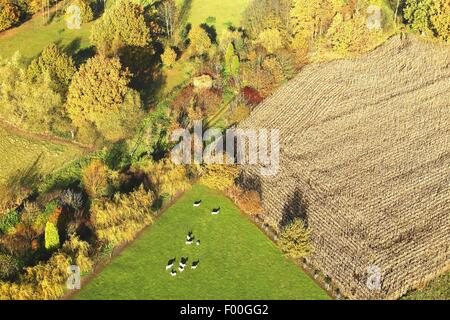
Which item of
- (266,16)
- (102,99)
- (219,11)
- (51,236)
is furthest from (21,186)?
(219,11)

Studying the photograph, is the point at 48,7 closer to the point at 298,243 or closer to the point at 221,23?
the point at 221,23

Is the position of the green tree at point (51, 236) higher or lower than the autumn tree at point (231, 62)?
lower

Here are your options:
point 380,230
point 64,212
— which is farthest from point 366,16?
point 64,212

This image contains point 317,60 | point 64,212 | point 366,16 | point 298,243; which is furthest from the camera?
point 366,16

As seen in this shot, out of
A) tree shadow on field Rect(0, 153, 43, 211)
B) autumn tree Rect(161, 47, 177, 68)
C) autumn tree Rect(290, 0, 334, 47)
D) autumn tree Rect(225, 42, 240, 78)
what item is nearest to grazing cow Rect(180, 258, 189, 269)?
tree shadow on field Rect(0, 153, 43, 211)

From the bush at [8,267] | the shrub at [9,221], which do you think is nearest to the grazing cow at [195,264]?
the bush at [8,267]

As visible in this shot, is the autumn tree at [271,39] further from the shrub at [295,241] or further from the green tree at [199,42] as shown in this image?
the shrub at [295,241]

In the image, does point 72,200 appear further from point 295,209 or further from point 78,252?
point 295,209
